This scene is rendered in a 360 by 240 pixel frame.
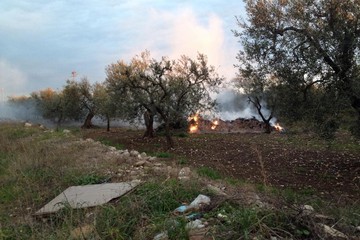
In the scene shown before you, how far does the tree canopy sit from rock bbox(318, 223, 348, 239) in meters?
7.34

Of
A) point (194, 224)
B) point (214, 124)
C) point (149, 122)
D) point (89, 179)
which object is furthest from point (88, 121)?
point (194, 224)

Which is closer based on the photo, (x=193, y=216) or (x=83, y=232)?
(x=83, y=232)

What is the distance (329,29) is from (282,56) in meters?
1.71

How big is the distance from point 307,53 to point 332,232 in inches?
326

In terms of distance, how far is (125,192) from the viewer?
6.86 metres

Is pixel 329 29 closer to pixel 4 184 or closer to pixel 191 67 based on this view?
pixel 4 184

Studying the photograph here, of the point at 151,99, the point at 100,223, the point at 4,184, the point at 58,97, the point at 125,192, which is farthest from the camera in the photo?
the point at 58,97

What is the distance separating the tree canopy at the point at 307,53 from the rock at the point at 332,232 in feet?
24.1

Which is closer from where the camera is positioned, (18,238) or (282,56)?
(18,238)

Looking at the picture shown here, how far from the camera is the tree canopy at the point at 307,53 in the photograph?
1104 cm

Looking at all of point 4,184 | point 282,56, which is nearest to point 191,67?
point 282,56

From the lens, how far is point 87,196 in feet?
23.1

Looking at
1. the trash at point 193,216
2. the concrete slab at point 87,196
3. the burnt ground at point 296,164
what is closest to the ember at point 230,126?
the burnt ground at point 296,164

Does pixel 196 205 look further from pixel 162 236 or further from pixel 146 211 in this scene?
pixel 162 236
